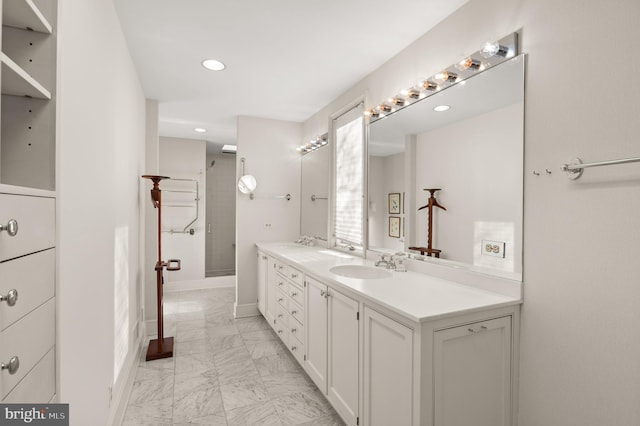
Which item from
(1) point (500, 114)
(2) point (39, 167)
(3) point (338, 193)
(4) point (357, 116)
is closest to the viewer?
(2) point (39, 167)

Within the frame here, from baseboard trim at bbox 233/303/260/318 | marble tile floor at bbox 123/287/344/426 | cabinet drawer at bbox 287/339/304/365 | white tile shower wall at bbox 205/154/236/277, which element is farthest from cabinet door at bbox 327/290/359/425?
white tile shower wall at bbox 205/154/236/277

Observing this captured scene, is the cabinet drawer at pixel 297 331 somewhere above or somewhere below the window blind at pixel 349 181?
below

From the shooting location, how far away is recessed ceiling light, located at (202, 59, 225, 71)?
2566 millimetres

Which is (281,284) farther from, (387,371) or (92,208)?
(92,208)

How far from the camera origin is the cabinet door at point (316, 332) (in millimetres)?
2105

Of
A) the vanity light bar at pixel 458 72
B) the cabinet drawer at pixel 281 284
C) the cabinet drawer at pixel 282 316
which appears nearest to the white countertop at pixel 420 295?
the cabinet drawer at pixel 281 284

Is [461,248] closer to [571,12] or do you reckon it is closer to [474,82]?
[474,82]

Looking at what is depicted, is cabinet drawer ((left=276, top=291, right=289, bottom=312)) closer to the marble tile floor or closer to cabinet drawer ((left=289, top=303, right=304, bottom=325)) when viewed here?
cabinet drawer ((left=289, top=303, right=304, bottom=325))

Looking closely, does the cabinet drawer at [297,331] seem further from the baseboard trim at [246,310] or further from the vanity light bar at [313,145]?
the vanity light bar at [313,145]

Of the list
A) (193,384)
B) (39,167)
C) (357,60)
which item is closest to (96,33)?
(39,167)

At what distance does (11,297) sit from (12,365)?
156 mm

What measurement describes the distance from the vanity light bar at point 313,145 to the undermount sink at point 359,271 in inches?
67.0

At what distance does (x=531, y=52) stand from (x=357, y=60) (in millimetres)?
1331

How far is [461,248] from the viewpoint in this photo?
1855 mm
